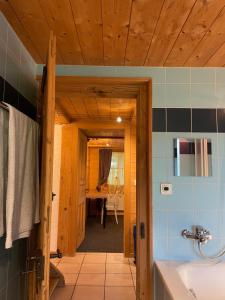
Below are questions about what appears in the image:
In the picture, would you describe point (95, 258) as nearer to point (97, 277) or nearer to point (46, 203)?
point (97, 277)

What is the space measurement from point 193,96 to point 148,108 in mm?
406

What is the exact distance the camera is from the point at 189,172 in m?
1.91

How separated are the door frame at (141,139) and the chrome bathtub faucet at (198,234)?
0.93 ft

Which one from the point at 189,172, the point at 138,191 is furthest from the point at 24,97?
the point at 189,172

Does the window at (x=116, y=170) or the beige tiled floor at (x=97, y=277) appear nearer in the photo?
the beige tiled floor at (x=97, y=277)

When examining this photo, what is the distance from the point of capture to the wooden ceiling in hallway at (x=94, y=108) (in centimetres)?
298

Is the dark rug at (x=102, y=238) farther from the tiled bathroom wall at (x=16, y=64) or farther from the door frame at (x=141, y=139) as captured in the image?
the tiled bathroom wall at (x=16, y=64)

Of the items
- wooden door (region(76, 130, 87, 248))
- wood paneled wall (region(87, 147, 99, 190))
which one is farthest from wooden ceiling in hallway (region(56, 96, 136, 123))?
wood paneled wall (region(87, 147, 99, 190))

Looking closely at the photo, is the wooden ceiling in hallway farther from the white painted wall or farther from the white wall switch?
the white wall switch

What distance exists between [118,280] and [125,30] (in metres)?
2.86

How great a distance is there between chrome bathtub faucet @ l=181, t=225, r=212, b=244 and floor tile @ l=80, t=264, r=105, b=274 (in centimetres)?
186

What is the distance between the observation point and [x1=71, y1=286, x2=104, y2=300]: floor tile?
2.53 metres

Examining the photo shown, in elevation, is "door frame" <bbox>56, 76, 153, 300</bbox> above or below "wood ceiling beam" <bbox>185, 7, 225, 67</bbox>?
below

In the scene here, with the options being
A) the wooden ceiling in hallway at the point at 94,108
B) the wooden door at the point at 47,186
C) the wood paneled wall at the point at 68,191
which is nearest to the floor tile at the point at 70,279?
the wood paneled wall at the point at 68,191
